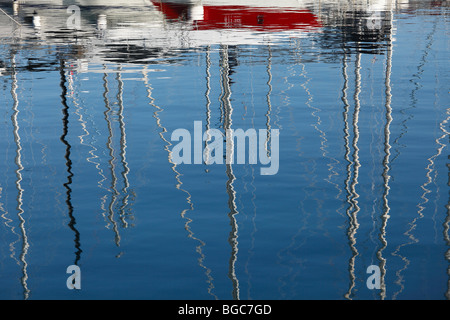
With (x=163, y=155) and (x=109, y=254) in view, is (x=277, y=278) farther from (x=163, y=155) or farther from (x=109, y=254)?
(x=163, y=155)

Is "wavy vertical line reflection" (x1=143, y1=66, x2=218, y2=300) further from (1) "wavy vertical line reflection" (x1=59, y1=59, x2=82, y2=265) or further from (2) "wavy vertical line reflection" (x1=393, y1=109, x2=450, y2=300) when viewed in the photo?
(2) "wavy vertical line reflection" (x1=393, y1=109, x2=450, y2=300)

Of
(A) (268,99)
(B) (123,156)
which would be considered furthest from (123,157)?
(A) (268,99)

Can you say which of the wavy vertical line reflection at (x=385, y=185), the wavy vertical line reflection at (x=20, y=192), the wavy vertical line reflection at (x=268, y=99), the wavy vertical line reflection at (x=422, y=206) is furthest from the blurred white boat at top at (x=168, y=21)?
the wavy vertical line reflection at (x=422, y=206)

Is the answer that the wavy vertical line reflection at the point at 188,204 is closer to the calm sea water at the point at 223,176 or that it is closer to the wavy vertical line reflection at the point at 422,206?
the calm sea water at the point at 223,176

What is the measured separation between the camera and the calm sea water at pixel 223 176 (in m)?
8.30

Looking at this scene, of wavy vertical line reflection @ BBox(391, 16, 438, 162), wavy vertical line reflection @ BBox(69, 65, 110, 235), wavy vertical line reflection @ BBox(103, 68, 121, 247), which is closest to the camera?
wavy vertical line reflection @ BBox(103, 68, 121, 247)

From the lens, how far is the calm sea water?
830cm

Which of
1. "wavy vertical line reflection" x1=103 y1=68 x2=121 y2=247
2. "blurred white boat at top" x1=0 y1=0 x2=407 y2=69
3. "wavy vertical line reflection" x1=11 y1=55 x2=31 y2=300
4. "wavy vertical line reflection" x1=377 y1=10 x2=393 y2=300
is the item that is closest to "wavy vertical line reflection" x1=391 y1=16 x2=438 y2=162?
"wavy vertical line reflection" x1=377 y1=10 x2=393 y2=300

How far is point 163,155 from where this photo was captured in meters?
13.3

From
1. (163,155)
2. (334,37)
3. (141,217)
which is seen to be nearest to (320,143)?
(163,155)
